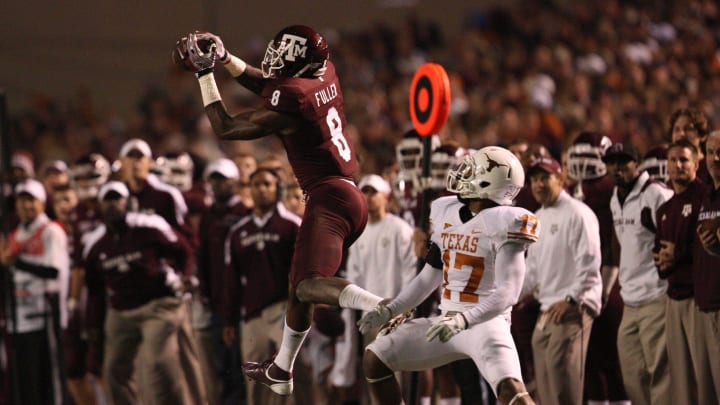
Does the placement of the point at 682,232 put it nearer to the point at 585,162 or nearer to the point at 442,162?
the point at 585,162

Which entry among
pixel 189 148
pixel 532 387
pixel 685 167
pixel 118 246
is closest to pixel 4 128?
pixel 118 246

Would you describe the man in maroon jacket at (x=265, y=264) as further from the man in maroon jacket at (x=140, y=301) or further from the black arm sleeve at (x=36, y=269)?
the black arm sleeve at (x=36, y=269)

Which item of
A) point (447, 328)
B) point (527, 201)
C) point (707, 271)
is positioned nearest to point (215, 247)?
point (527, 201)

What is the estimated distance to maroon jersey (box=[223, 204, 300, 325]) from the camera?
1027cm

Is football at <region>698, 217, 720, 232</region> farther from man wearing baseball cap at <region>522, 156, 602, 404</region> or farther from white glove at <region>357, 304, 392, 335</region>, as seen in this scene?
white glove at <region>357, 304, 392, 335</region>

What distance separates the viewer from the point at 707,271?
8.19 meters

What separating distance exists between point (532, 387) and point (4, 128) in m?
4.95

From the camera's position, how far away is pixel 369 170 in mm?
12023

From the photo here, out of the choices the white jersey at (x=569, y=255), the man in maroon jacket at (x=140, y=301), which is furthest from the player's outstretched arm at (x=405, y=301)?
the man in maroon jacket at (x=140, y=301)

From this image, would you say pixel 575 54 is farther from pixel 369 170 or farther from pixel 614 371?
pixel 614 371

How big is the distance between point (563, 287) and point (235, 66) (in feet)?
9.40

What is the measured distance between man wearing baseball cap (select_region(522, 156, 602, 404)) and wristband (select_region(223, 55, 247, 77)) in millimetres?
2371

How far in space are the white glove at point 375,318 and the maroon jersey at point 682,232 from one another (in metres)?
2.55

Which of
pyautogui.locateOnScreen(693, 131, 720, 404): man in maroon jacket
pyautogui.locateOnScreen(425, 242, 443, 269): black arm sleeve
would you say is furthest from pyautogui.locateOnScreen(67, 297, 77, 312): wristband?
pyautogui.locateOnScreen(693, 131, 720, 404): man in maroon jacket
